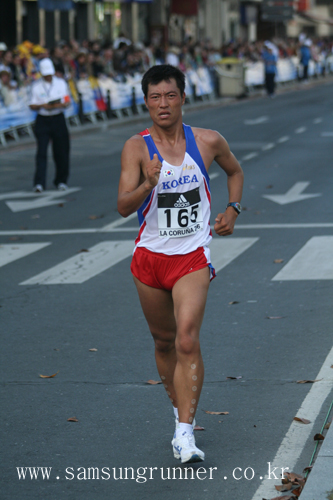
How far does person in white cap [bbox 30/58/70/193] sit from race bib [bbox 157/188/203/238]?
426 inches

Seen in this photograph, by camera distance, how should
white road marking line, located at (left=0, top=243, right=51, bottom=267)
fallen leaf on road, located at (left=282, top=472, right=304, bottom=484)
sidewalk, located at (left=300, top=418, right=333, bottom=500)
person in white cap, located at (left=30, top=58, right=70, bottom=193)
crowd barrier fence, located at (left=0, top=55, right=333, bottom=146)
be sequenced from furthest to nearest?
crowd barrier fence, located at (left=0, top=55, right=333, bottom=146) < person in white cap, located at (left=30, top=58, right=70, bottom=193) < white road marking line, located at (left=0, top=243, right=51, bottom=267) < fallen leaf on road, located at (left=282, top=472, right=304, bottom=484) < sidewalk, located at (left=300, top=418, right=333, bottom=500)

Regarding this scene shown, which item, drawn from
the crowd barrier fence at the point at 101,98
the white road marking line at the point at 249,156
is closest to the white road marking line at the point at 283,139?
the white road marking line at the point at 249,156

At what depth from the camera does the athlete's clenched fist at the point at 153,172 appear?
4477mm

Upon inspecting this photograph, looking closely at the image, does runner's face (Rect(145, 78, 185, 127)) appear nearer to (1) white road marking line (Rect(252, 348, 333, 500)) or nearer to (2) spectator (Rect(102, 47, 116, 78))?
(1) white road marking line (Rect(252, 348, 333, 500))

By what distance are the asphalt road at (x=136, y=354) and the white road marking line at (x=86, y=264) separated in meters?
0.02

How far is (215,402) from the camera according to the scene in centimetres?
561

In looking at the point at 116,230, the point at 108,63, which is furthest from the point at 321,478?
the point at 108,63

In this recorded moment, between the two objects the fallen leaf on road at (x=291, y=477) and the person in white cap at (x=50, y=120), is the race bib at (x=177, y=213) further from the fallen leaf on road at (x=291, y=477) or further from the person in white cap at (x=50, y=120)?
the person in white cap at (x=50, y=120)

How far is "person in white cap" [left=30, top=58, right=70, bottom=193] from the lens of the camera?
1528 cm

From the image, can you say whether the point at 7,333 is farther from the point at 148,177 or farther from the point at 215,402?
the point at 148,177

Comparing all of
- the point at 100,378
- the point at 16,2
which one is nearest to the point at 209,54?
the point at 16,2

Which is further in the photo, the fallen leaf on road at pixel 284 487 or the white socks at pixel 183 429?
the white socks at pixel 183 429

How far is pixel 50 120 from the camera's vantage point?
15.6 m

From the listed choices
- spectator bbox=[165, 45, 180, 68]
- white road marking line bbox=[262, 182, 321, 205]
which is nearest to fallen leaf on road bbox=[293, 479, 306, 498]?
white road marking line bbox=[262, 182, 321, 205]
